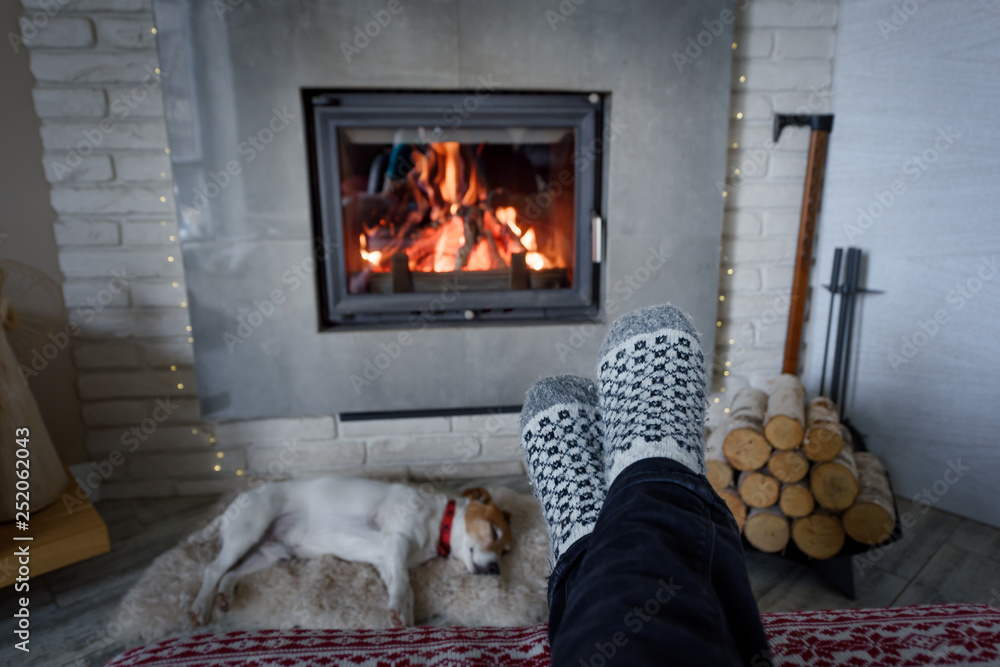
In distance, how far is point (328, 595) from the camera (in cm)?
116

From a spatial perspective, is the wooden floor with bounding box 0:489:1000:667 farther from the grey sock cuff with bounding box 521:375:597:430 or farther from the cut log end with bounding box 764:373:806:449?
the grey sock cuff with bounding box 521:375:597:430

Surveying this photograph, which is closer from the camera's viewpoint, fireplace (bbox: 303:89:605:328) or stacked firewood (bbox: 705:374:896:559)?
stacked firewood (bbox: 705:374:896:559)

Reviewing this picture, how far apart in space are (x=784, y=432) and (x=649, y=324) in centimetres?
47

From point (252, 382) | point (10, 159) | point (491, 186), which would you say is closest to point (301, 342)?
point (252, 382)

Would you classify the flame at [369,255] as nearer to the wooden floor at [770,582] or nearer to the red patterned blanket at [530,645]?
the wooden floor at [770,582]

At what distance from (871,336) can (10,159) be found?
7.24 ft

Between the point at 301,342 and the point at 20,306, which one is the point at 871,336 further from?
the point at 20,306

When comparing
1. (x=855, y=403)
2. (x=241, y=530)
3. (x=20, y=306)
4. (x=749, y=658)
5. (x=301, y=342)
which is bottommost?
(x=241, y=530)

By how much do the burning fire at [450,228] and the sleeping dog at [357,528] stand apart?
61 centimetres

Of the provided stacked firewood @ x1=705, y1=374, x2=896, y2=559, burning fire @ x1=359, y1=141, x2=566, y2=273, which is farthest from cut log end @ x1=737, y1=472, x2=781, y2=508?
burning fire @ x1=359, y1=141, x2=566, y2=273

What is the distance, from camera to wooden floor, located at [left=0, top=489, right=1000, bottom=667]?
1.08 m

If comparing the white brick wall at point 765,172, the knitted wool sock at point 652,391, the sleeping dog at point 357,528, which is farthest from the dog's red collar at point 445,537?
the white brick wall at point 765,172

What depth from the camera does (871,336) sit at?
61.8 inches

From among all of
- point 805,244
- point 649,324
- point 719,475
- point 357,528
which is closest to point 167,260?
point 357,528
